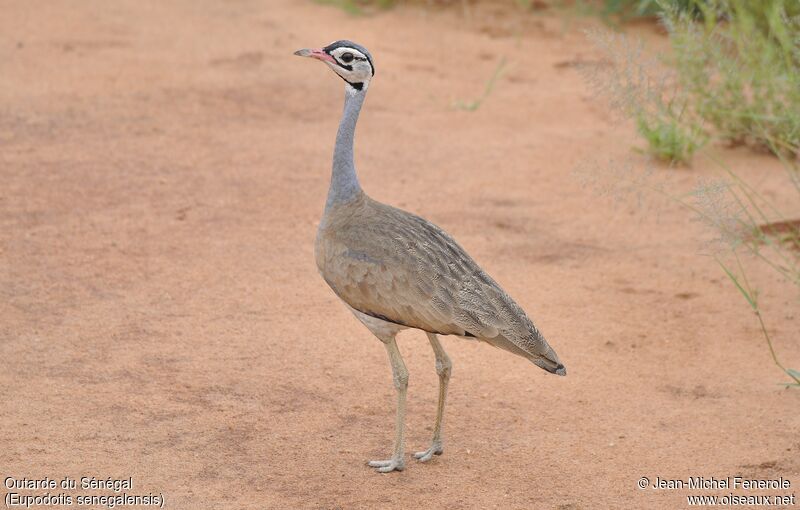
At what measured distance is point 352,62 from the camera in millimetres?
5027

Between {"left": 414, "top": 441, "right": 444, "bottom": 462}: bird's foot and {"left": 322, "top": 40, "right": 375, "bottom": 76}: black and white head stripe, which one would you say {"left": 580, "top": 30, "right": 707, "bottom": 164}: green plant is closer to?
{"left": 322, "top": 40, "right": 375, "bottom": 76}: black and white head stripe

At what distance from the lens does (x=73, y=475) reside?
14.5 feet

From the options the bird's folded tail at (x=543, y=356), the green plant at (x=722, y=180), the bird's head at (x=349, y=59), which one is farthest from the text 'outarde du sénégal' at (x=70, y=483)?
the green plant at (x=722, y=180)

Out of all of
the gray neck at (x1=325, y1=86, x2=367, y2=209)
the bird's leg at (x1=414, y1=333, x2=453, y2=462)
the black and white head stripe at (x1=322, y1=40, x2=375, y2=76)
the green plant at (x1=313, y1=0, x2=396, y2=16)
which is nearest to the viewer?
the bird's leg at (x1=414, y1=333, x2=453, y2=462)

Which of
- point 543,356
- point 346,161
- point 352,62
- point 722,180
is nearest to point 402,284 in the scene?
point 543,356

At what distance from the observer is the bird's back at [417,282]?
4562 mm

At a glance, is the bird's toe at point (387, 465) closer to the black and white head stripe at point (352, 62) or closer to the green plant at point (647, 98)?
the black and white head stripe at point (352, 62)

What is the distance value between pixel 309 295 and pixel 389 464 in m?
1.83

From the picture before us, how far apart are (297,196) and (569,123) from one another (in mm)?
2933

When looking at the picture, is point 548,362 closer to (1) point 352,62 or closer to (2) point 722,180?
(1) point 352,62

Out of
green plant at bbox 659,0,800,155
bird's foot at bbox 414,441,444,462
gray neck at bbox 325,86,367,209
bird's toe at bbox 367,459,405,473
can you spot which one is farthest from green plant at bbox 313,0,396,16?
bird's toe at bbox 367,459,405,473

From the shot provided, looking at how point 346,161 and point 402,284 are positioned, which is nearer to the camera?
point 402,284

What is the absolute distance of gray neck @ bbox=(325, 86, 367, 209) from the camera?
5.09 m

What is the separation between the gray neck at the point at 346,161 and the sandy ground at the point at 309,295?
983mm
